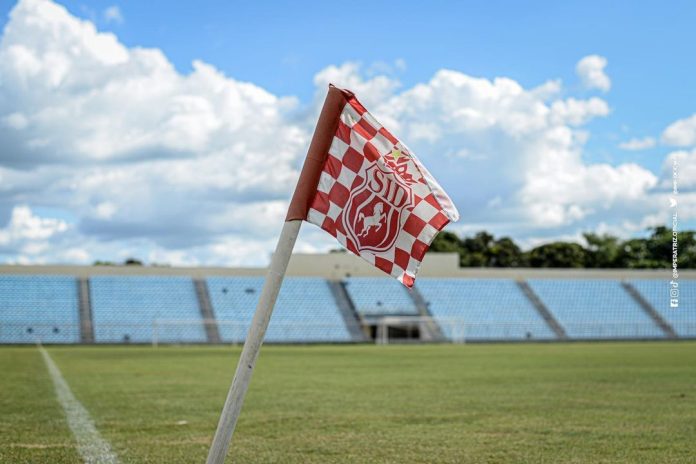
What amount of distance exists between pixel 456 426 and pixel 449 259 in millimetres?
48674

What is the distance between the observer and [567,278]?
56.3m

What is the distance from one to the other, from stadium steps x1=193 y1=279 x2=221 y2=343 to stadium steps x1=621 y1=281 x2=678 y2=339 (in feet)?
83.1

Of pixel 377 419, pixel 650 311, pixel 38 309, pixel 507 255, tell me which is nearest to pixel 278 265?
pixel 377 419

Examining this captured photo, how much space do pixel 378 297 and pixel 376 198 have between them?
47.3 metres

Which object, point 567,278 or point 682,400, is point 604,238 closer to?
point 567,278

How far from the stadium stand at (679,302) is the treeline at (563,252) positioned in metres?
18.0

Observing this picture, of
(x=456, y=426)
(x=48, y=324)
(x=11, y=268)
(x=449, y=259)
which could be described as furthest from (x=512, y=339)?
(x=456, y=426)

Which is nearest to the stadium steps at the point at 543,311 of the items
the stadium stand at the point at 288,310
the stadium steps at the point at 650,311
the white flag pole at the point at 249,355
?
the stadium steps at the point at 650,311

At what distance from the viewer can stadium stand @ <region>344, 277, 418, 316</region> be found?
162 feet

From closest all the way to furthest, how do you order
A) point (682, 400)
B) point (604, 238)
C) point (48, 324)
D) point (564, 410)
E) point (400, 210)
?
point (400, 210), point (564, 410), point (682, 400), point (48, 324), point (604, 238)

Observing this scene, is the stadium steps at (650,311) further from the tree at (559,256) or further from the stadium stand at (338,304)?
the tree at (559,256)

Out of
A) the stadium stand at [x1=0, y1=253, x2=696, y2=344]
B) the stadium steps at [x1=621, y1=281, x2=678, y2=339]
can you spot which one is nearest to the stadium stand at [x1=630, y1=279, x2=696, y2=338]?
the stadium stand at [x1=0, y1=253, x2=696, y2=344]

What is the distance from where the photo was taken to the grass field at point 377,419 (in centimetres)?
580

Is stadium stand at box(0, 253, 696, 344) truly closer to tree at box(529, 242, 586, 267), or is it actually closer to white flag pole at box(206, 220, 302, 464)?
tree at box(529, 242, 586, 267)
